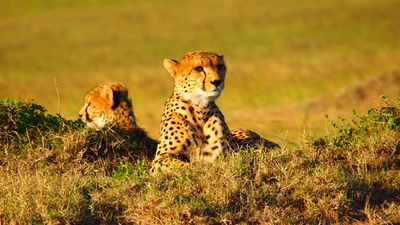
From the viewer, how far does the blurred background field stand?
15.7 metres

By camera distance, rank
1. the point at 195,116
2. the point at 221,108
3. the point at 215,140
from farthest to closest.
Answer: the point at 221,108, the point at 195,116, the point at 215,140

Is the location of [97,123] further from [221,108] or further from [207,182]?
[221,108]

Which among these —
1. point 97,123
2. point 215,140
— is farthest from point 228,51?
point 215,140

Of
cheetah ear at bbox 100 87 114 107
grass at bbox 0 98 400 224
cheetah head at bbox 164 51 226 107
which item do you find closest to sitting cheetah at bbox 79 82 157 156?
cheetah ear at bbox 100 87 114 107

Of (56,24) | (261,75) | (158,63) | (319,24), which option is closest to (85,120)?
(261,75)

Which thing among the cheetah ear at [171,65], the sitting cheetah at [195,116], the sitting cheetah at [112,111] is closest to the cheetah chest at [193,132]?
the sitting cheetah at [195,116]

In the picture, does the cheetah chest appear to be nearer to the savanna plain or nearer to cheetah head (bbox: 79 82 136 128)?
the savanna plain

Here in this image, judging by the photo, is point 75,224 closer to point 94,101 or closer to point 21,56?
point 94,101

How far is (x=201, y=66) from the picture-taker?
21.6 ft

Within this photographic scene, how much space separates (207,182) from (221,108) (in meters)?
12.5

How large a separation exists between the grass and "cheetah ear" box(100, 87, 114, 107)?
62cm

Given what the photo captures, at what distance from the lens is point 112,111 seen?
24.2ft

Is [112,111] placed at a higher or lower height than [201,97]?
higher

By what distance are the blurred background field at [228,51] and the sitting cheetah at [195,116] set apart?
4.03m
